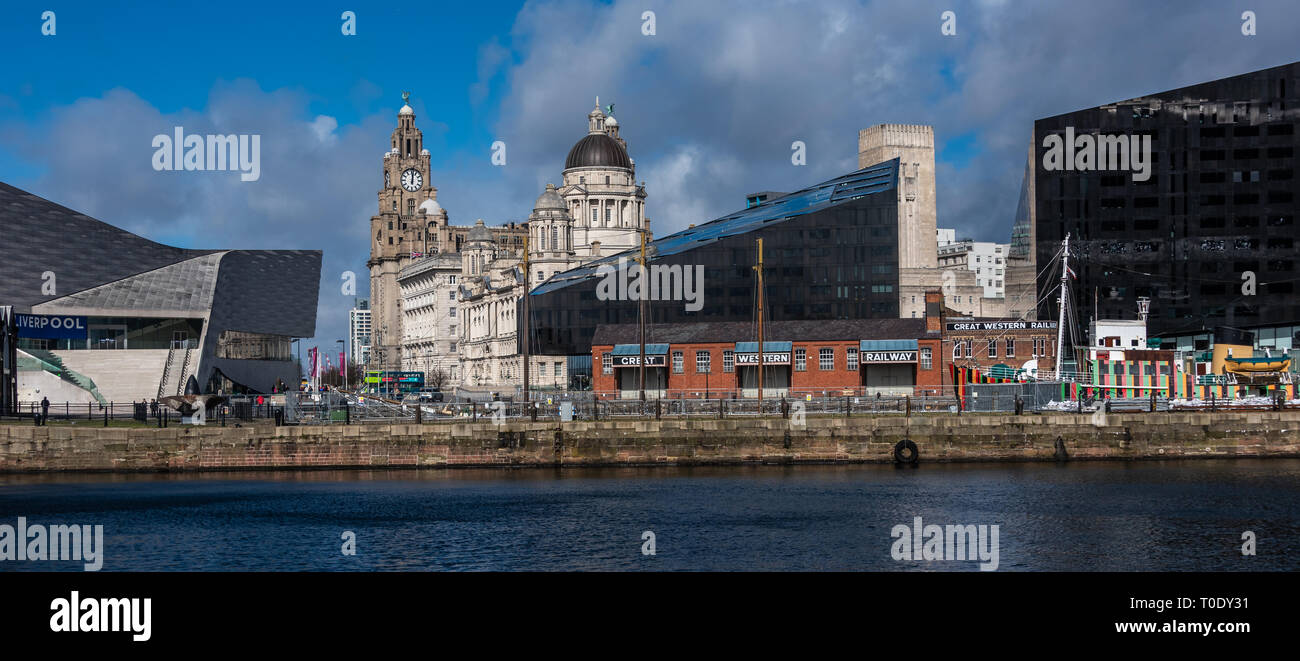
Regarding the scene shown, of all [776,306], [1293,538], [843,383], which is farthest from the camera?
[776,306]

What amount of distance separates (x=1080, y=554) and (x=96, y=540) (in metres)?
29.2

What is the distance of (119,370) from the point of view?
271 feet

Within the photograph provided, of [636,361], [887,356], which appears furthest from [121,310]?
[887,356]

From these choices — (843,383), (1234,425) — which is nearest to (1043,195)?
(843,383)

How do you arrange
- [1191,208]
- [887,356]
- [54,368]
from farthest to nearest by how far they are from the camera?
Answer: 1. [1191,208]
2. [887,356]
3. [54,368]

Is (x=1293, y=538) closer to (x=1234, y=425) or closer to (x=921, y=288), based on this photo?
(x=1234, y=425)

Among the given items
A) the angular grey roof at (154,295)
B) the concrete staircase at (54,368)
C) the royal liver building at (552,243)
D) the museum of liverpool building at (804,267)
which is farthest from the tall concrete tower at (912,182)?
the concrete staircase at (54,368)

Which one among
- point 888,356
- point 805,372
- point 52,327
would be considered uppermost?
point 52,327

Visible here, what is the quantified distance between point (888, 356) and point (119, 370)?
2032 inches

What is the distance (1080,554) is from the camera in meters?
34.6

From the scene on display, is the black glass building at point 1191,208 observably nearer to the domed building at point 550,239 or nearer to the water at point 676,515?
the water at point 676,515

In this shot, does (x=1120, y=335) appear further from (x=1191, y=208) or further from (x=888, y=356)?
(x=1191, y=208)
